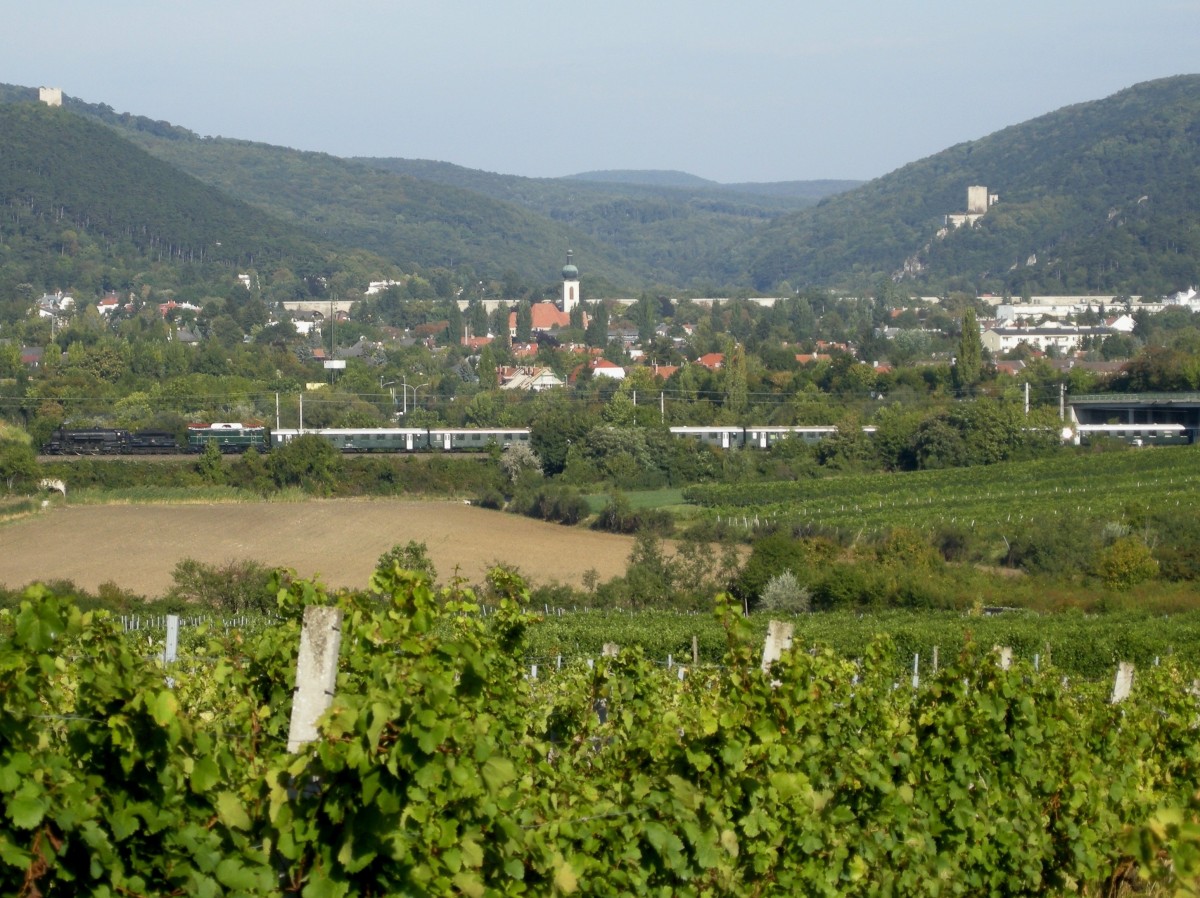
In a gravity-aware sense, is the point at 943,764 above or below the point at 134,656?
below

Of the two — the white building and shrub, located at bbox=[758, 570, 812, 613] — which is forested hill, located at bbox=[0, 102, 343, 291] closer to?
the white building

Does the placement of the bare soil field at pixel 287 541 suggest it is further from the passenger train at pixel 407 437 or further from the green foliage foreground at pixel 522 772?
the green foliage foreground at pixel 522 772

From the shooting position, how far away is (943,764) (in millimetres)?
6074

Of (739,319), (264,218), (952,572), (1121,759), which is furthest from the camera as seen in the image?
(264,218)

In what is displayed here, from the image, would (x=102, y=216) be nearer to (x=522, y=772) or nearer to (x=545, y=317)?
(x=545, y=317)

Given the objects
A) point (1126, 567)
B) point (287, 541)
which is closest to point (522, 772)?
point (1126, 567)

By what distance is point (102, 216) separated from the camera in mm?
144500

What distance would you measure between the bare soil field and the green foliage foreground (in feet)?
68.1

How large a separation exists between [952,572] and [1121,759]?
64.9ft

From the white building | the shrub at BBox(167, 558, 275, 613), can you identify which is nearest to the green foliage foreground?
the shrub at BBox(167, 558, 275, 613)

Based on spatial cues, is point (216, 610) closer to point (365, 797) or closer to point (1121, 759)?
point (1121, 759)

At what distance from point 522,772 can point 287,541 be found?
29.4m

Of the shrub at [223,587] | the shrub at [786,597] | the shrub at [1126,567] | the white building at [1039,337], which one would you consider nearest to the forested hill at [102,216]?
the white building at [1039,337]

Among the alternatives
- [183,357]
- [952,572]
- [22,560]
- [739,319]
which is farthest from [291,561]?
[739,319]
